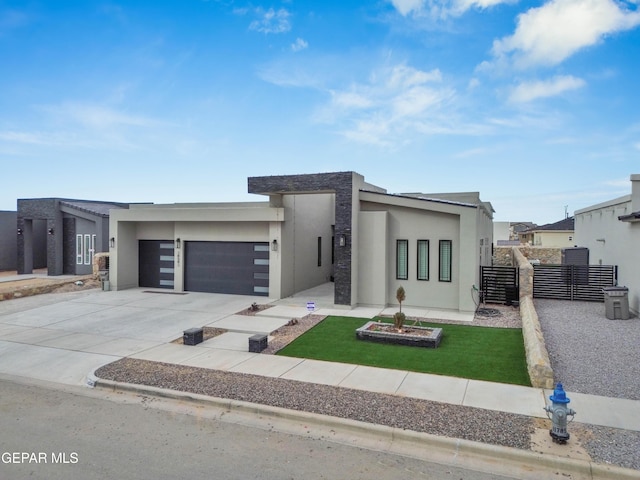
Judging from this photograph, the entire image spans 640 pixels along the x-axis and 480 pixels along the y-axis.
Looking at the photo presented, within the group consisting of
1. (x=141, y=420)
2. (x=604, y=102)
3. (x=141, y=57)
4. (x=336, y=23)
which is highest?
(x=336, y=23)

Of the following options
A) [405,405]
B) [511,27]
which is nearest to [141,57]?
[511,27]

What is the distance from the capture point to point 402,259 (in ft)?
51.1

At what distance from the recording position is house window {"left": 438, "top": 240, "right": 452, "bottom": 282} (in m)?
14.8

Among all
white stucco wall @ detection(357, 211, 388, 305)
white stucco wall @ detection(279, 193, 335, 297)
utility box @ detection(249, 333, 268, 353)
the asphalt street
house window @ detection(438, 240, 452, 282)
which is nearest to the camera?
the asphalt street

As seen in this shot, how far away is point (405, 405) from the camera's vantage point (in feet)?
22.9

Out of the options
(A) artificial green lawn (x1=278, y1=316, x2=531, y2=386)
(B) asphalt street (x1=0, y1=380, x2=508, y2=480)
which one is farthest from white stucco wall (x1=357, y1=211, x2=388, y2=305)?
(B) asphalt street (x1=0, y1=380, x2=508, y2=480)

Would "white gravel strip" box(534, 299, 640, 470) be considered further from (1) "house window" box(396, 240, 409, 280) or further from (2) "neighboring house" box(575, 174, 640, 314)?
(1) "house window" box(396, 240, 409, 280)

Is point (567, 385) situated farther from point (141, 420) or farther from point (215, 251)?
point (215, 251)

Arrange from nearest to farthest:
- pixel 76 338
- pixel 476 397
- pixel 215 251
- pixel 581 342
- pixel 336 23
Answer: pixel 476 397 → pixel 581 342 → pixel 76 338 → pixel 336 23 → pixel 215 251

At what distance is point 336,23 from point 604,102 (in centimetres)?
1104

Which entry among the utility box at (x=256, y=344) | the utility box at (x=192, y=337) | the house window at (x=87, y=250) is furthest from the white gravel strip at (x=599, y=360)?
the house window at (x=87, y=250)

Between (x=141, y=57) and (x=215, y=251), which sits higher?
(x=141, y=57)

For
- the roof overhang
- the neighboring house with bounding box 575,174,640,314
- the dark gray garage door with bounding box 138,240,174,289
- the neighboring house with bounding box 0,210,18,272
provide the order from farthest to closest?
the neighboring house with bounding box 0,210,18,272 → the dark gray garage door with bounding box 138,240,174,289 → the neighboring house with bounding box 575,174,640,314 → the roof overhang

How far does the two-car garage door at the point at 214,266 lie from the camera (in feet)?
60.6
